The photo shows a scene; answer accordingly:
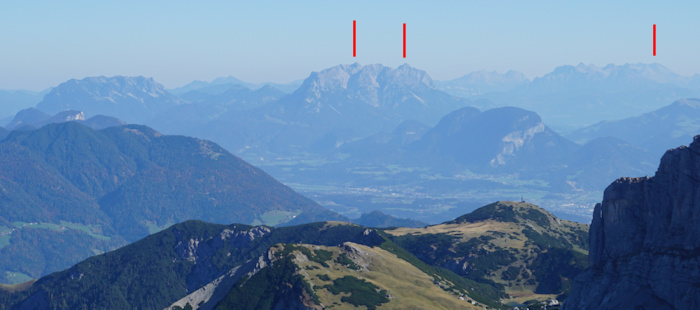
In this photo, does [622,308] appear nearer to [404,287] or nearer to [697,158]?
[697,158]

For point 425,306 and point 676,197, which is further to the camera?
point 425,306

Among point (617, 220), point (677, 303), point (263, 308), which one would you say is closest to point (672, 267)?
point (677, 303)

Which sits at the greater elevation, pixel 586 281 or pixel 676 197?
pixel 676 197

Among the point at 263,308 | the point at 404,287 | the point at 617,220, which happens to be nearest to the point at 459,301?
the point at 404,287

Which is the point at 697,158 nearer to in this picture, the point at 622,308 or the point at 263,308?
the point at 622,308

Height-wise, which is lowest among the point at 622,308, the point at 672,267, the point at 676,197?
the point at 622,308

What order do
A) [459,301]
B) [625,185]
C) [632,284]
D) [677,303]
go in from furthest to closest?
[459,301] → [625,185] → [632,284] → [677,303]

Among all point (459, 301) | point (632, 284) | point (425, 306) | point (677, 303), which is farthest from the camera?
point (459, 301)
